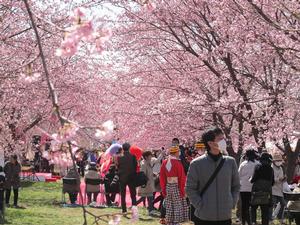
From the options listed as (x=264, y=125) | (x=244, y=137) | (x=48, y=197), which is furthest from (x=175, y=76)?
(x=48, y=197)

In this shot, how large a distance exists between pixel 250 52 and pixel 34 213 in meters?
6.00

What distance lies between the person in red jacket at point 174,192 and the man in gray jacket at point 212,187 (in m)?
4.06

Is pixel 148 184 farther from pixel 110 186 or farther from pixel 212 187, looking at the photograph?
pixel 212 187

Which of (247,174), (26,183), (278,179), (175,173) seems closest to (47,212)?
(175,173)

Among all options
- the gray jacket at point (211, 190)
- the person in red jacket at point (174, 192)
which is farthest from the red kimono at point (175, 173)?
the gray jacket at point (211, 190)

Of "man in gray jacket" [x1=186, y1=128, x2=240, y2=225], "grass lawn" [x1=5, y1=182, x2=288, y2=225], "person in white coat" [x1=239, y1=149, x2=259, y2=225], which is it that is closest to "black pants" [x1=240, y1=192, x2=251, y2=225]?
"person in white coat" [x1=239, y1=149, x2=259, y2=225]

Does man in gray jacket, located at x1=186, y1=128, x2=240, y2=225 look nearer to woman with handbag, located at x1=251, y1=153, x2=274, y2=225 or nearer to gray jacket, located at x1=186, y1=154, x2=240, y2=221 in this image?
gray jacket, located at x1=186, y1=154, x2=240, y2=221

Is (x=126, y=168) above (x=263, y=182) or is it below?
above

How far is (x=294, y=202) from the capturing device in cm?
1040

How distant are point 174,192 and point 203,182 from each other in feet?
14.1

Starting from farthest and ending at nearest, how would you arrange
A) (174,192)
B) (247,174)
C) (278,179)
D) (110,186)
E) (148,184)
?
(110,186) < (148,184) < (278,179) < (247,174) < (174,192)

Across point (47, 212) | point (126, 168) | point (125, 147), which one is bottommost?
point (47, 212)

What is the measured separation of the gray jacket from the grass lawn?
592 centimetres

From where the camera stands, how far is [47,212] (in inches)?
543
